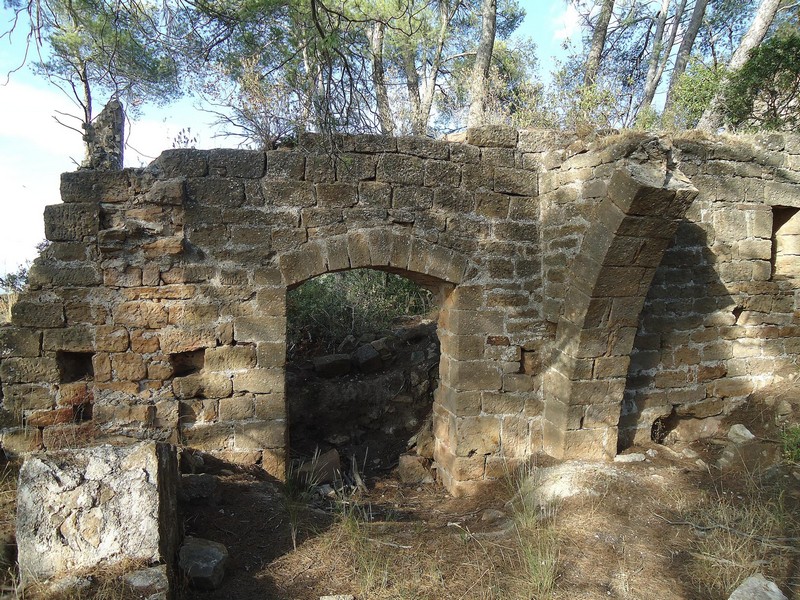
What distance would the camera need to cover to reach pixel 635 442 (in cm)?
458

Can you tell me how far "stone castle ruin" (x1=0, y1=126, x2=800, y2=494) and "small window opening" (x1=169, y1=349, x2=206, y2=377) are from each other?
0.02 m

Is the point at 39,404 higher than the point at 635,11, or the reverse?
the point at 635,11

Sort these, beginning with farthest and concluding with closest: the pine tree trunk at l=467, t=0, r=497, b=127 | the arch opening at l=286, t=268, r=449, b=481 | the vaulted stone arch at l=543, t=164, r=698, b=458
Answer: the pine tree trunk at l=467, t=0, r=497, b=127
the arch opening at l=286, t=268, r=449, b=481
the vaulted stone arch at l=543, t=164, r=698, b=458

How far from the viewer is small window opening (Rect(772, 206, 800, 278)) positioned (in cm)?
480

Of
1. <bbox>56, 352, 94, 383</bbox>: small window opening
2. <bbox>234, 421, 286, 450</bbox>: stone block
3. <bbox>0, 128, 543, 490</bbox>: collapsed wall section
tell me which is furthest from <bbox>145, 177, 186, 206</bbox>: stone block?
<bbox>234, 421, 286, 450</bbox>: stone block

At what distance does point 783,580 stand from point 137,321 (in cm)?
431

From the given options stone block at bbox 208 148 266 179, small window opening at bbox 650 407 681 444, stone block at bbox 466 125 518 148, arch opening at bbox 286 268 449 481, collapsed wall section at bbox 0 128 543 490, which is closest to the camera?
collapsed wall section at bbox 0 128 543 490

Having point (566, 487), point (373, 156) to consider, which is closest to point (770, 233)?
point (566, 487)

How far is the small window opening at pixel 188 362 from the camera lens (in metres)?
3.83

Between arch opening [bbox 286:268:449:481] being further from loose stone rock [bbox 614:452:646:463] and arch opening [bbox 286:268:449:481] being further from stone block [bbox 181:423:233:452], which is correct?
loose stone rock [bbox 614:452:646:463]

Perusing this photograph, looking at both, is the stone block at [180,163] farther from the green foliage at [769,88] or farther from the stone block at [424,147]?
the green foliage at [769,88]

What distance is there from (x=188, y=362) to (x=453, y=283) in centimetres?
220

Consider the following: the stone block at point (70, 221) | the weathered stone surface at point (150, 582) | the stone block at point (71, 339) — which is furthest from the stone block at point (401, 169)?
the weathered stone surface at point (150, 582)

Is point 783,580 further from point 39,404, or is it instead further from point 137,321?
point 39,404
